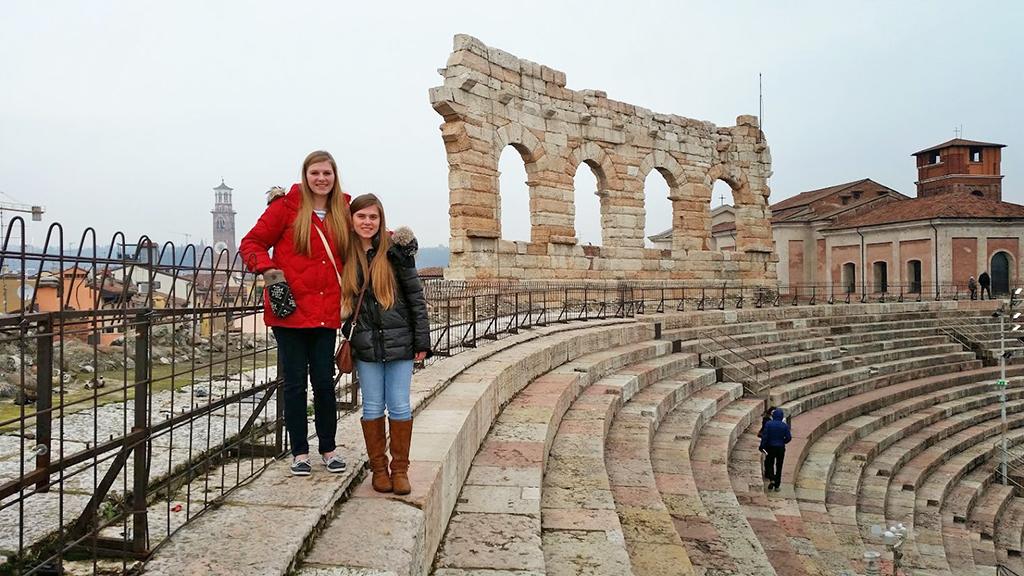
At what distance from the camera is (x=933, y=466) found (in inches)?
472

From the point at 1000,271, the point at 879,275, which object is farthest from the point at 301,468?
the point at 879,275

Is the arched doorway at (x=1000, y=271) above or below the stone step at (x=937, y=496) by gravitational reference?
above

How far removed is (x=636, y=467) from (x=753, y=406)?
539 centimetres

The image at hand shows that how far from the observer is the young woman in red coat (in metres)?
3.57

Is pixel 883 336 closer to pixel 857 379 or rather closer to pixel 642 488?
pixel 857 379

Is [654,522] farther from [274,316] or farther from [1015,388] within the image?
[1015,388]

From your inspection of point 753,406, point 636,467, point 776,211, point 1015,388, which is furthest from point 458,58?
point 776,211

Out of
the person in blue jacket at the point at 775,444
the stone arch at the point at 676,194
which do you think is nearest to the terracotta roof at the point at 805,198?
the stone arch at the point at 676,194

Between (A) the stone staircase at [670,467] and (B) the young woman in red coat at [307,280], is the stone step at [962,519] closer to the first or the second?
(A) the stone staircase at [670,467]

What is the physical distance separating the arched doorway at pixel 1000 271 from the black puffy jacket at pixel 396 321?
3401 centimetres

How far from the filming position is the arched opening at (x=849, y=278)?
34.0m

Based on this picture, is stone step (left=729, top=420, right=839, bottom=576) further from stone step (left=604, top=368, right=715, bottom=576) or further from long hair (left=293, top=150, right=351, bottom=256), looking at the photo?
long hair (left=293, top=150, right=351, bottom=256)

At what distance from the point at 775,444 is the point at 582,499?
5021 millimetres

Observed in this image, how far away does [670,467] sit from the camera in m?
7.11
